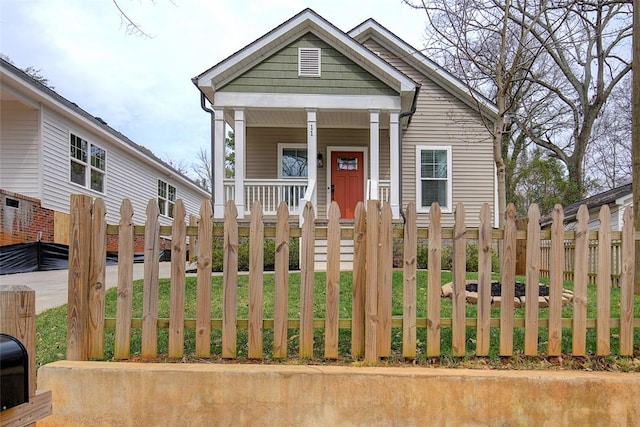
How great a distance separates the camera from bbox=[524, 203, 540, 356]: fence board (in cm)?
284

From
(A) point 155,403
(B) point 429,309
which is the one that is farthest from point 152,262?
(B) point 429,309

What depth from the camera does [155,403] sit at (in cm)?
254

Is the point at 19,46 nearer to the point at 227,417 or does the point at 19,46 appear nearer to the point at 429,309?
the point at 227,417

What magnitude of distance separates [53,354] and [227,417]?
1581 mm

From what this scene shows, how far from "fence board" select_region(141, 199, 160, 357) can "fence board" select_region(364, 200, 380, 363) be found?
1.48m

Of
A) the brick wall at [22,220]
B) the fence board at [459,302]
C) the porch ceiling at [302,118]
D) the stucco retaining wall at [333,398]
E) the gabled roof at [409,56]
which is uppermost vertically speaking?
the gabled roof at [409,56]

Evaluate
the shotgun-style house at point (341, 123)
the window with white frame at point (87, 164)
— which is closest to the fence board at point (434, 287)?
the shotgun-style house at point (341, 123)

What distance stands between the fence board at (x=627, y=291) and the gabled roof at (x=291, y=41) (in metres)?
7.33

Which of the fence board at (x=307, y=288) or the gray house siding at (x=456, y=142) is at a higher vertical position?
the gray house siding at (x=456, y=142)

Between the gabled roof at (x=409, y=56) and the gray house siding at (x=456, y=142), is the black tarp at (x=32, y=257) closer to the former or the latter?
the gray house siding at (x=456, y=142)

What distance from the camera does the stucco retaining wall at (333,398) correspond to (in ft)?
8.25

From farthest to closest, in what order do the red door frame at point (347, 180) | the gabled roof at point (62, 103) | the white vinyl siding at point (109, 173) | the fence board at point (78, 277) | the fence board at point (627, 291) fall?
the red door frame at point (347, 180) < the white vinyl siding at point (109, 173) < the gabled roof at point (62, 103) < the fence board at point (627, 291) < the fence board at point (78, 277)

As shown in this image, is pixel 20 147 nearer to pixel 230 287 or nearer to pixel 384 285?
pixel 230 287

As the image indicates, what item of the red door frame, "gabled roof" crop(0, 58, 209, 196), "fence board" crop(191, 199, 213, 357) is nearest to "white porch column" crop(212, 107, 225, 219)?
the red door frame
